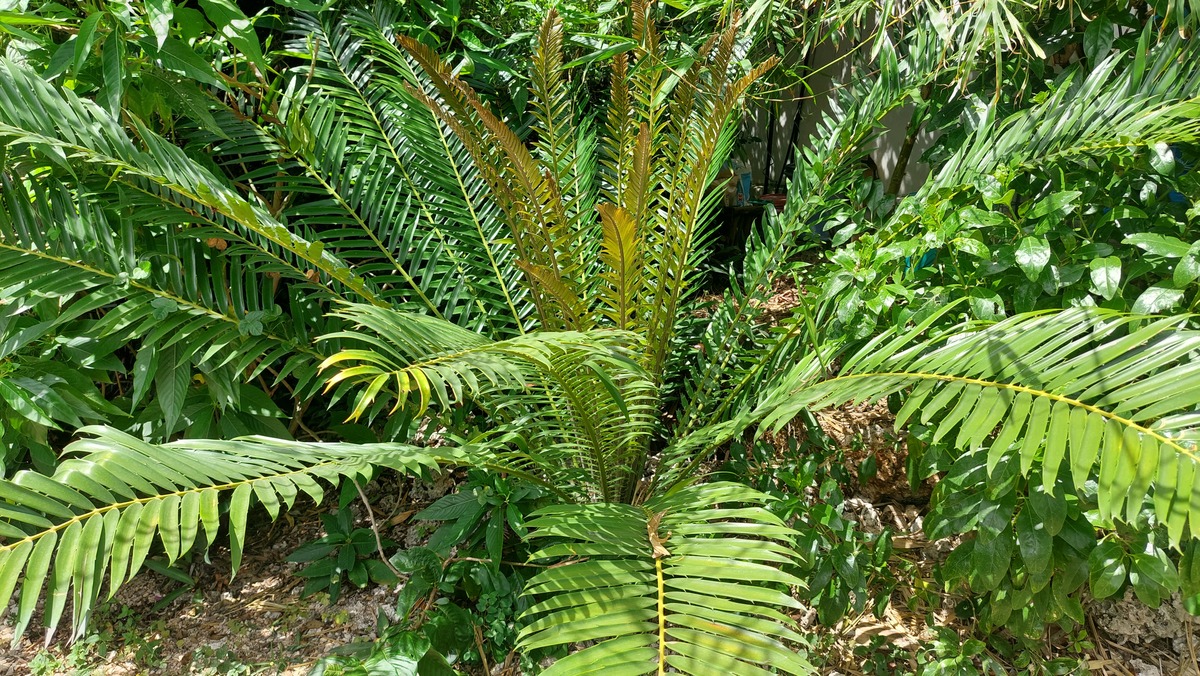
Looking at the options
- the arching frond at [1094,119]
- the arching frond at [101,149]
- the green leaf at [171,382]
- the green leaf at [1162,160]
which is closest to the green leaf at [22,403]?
the green leaf at [171,382]

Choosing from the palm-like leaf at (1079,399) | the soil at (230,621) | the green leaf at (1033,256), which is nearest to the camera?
the palm-like leaf at (1079,399)

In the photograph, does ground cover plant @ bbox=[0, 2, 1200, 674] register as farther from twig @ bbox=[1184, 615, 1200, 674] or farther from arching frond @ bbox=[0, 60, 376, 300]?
twig @ bbox=[1184, 615, 1200, 674]

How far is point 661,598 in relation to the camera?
0.99 metres

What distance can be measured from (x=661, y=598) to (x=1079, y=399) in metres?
0.58

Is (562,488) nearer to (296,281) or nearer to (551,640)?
(551,640)

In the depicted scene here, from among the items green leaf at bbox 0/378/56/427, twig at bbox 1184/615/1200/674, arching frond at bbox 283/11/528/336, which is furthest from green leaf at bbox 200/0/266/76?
twig at bbox 1184/615/1200/674

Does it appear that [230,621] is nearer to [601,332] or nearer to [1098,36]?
[601,332]

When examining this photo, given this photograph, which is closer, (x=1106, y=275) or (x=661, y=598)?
(x=661, y=598)

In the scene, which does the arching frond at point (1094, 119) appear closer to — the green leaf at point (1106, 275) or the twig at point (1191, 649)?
the green leaf at point (1106, 275)

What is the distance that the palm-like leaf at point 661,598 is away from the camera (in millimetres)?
907

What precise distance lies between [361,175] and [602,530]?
3.69 feet

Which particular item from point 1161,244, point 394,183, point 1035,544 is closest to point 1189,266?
point 1161,244

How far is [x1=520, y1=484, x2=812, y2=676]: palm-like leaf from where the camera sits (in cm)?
91

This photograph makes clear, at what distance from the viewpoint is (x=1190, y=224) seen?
134 centimetres
